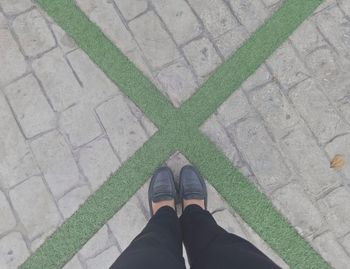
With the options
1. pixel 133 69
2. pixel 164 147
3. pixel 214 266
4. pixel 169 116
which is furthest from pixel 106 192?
pixel 214 266

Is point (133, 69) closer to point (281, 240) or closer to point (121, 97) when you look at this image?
point (121, 97)

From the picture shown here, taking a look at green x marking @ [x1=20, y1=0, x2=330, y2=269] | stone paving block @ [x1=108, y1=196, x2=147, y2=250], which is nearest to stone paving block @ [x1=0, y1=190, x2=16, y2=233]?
A: green x marking @ [x1=20, y1=0, x2=330, y2=269]

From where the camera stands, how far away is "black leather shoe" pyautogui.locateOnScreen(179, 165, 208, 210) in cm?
294

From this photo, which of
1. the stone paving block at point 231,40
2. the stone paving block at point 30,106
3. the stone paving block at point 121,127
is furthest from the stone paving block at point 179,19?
the stone paving block at point 30,106

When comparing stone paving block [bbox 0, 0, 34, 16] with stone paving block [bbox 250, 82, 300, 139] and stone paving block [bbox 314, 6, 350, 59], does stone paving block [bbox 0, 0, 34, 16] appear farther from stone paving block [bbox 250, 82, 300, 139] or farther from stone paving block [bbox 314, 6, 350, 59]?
stone paving block [bbox 314, 6, 350, 59]

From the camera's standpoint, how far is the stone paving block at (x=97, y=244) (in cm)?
291

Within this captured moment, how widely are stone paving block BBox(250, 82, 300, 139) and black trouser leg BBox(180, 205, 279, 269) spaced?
85 cm

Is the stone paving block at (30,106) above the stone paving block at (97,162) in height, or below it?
above

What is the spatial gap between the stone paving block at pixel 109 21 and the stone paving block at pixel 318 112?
1322 mm

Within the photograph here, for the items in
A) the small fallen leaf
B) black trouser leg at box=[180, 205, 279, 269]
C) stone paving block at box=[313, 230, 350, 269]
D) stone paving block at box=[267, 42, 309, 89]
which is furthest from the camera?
stone paving block at box=[267, 42, 309, 89]

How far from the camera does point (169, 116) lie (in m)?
3.05

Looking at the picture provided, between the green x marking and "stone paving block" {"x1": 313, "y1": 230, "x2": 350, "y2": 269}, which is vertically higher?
the green x marking

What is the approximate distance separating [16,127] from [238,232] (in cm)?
182

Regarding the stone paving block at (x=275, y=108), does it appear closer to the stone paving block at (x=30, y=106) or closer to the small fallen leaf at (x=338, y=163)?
the small fallen leaf at (x=338, y=163)
